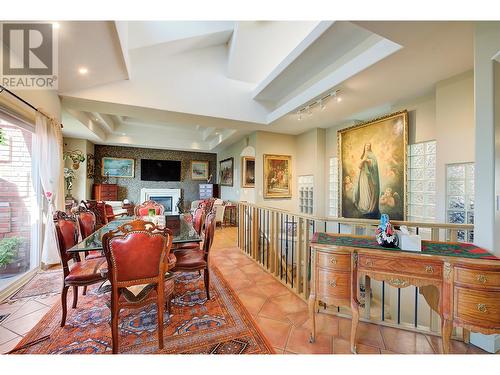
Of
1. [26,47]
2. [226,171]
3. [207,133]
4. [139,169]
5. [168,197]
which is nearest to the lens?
[26,47]

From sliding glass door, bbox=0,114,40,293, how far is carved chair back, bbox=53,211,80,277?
1.30m

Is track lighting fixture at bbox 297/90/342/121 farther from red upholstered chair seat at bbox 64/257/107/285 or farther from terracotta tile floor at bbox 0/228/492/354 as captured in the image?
red upholstered chair seat at bbox 64/257/107/285

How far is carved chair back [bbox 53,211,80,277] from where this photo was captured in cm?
184

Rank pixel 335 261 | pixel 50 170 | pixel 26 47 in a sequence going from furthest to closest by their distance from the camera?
pixel 50 170 < pixel 26 47 < pixel 335 261

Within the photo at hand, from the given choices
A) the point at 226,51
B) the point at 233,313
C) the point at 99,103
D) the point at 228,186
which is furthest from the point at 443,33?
the point at 228,186

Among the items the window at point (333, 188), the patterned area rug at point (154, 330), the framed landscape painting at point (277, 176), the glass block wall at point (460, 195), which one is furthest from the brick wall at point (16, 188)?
the glass block wall at point (460, 195)

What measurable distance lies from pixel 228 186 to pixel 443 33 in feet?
20.0

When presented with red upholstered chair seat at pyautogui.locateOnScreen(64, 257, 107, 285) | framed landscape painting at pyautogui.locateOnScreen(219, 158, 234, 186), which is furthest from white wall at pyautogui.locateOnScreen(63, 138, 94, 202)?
red upholstered chair seat at pyautogui.locateOnScreen(64, 257, 107, 285)

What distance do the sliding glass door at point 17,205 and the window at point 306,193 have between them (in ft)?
17.1

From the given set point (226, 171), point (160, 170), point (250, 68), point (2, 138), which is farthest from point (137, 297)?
point (160, 170)

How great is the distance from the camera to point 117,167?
292 inches

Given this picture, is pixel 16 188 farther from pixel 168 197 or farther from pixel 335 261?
pixel 168 197

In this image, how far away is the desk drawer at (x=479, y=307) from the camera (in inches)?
48.9

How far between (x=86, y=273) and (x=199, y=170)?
6892 mm
